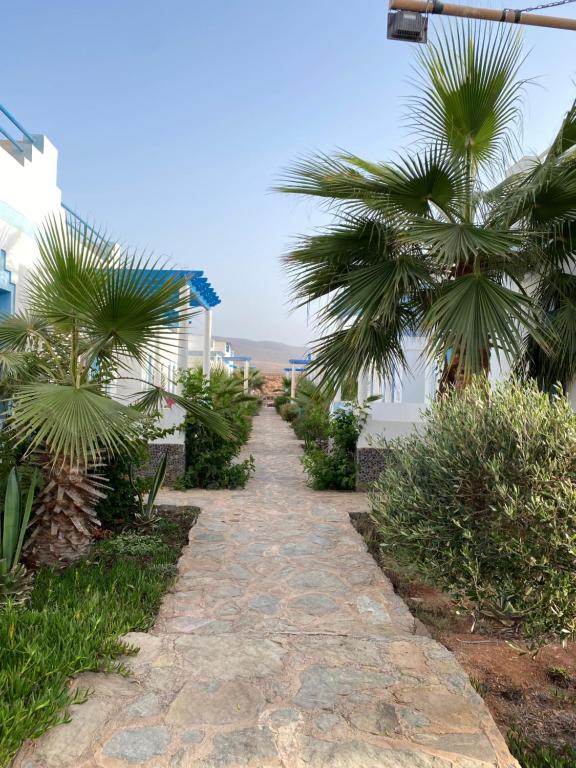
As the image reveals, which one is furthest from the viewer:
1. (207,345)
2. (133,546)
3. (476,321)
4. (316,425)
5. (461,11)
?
(316,425)

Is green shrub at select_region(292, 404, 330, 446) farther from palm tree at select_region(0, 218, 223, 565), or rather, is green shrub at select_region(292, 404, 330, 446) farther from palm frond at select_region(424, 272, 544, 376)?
palm tree at select_region(0, 218, 223, 565)

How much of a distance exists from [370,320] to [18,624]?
363 centimetres

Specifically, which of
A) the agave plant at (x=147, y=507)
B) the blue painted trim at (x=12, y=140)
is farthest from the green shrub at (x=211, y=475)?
the blue painted trim at (x=12, y=140)

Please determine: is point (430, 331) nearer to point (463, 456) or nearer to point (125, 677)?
point (463, 456)

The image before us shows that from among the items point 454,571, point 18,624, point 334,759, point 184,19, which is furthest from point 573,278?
point 184,19

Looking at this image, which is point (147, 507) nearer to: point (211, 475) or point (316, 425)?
point (211, 475)

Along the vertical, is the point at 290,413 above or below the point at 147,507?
below

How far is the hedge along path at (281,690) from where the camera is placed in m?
2.42

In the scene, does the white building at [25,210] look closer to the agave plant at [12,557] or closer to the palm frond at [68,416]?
the palm frond at [68,416]

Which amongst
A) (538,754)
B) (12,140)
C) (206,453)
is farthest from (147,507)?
(12,140)

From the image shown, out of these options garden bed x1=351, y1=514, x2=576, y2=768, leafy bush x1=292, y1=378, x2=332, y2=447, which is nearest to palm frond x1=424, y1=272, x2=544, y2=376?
garden bed x1=351, y1=514, x2=576, y2=768

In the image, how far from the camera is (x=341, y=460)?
30.9 feet

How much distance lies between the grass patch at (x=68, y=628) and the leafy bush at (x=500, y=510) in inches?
69.9

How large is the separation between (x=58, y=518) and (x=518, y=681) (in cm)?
371
